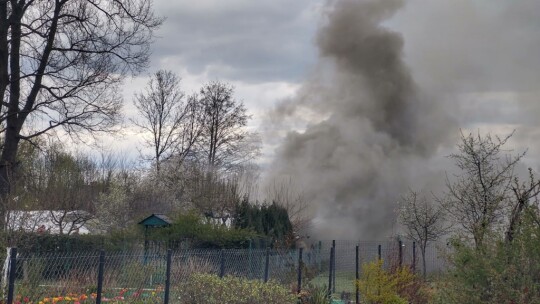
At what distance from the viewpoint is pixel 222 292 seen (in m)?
11.4

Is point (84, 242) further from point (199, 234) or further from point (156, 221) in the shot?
point (199, 234)

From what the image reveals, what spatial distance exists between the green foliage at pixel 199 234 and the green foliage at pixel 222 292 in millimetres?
9044

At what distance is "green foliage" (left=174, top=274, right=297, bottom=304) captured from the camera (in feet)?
37.3

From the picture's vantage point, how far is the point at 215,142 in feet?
145

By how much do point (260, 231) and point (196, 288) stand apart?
14.8m

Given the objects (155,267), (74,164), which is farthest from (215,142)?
(155,267)

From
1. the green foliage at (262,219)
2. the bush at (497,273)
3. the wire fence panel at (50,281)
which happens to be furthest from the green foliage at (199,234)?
the bush at (497,273)

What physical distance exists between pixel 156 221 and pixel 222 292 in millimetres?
11492

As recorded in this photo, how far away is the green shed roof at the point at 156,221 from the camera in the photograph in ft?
73.8

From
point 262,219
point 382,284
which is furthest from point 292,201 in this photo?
point 382,284

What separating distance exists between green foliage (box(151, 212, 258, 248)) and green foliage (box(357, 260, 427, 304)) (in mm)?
6323

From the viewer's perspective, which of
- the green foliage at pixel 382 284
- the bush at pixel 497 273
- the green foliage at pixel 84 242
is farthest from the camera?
the green foliage at pixel 84 242

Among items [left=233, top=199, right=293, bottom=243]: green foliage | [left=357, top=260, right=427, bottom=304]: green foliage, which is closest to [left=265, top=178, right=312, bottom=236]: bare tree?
[left=233, top=199, right=293, bottom=243]: green foliage

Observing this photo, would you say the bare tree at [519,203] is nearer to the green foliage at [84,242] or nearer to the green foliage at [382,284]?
the green foliage at [382,284]
